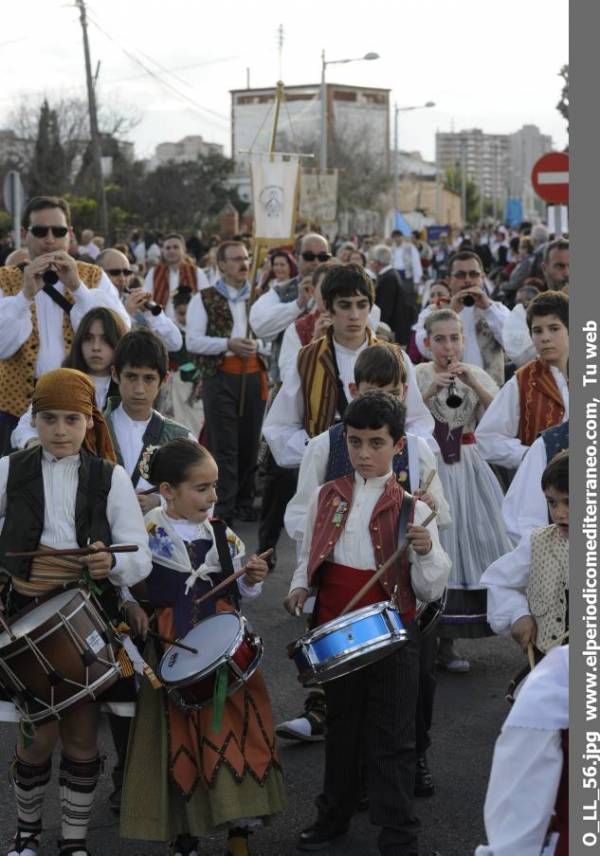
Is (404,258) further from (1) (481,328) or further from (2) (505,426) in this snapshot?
(2) (505,426)

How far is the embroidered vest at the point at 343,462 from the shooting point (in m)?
5.08

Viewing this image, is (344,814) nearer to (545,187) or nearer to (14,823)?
(14,823)

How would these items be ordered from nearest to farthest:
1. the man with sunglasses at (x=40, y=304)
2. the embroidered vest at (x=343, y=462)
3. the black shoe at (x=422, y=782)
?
1. the embroidered vest at (x=343, y=462)
2. the black shoe at (x=422, y=782)
3. the man with sunglasses at (x=40, y=304)

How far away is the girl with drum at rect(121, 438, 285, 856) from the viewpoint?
14.7 ft

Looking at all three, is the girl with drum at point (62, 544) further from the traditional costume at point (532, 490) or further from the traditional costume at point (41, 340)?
the traditional costume at point (41, 340)

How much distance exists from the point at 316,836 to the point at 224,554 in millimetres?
1027

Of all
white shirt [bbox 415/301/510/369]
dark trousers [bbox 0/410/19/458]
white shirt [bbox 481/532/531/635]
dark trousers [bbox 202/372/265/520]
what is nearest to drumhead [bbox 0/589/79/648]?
white shirt [bbox 481/532/531/635]

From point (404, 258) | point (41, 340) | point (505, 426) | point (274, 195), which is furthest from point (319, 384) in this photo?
point (404, 258)

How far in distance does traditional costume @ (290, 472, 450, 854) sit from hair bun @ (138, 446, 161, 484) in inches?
23.5

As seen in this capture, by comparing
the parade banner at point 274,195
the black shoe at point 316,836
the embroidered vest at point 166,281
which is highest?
the parade banner at point 274,195

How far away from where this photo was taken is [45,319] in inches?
277

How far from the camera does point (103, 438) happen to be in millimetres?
5016

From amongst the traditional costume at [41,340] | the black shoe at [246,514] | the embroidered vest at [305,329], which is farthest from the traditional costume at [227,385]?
the traditional costume at [41,340]
